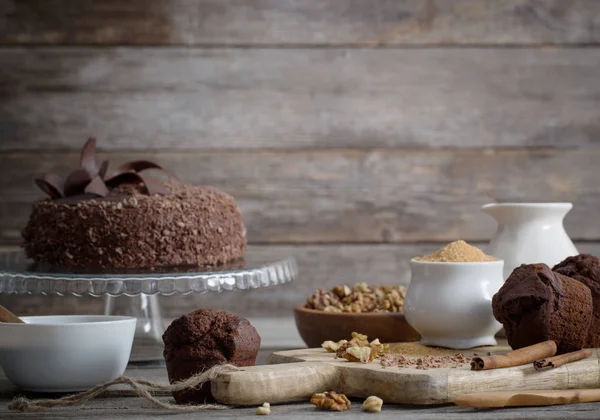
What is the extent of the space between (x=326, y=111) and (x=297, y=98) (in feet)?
0.26

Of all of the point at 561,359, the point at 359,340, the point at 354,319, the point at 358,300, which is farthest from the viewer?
the point at 358,300

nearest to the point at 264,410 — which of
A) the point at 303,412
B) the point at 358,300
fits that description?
the point at 303,412

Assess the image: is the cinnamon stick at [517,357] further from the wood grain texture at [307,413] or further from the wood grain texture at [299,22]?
the wood grain texture at [299,22]

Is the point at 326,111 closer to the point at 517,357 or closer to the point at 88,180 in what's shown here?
the point at 88,180

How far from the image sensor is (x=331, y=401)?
1.02 m

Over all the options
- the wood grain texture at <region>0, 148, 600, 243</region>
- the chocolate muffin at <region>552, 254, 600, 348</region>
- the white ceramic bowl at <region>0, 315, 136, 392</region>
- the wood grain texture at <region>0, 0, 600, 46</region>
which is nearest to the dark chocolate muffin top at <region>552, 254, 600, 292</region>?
the chocolate muffin at <region>552, 254, 600, 348</region>

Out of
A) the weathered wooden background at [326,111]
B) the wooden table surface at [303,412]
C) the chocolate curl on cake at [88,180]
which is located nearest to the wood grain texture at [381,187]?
the weathered wooden background at [326,111]

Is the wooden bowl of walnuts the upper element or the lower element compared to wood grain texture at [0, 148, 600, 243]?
lower

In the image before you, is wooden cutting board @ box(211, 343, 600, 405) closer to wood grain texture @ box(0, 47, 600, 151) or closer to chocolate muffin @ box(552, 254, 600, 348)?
chocolate muffin @ box(552, 254, 600, 348)

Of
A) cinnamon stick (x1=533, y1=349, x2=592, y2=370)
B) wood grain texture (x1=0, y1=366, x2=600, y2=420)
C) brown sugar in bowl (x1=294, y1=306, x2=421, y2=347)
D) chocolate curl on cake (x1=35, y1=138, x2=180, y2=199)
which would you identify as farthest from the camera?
chocolate curl on cake (x1=35, y1=138, x2=180, y2=199)

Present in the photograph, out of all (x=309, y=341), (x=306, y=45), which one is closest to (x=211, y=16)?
(x=306, y=45)

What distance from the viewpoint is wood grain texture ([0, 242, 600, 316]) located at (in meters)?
2.14

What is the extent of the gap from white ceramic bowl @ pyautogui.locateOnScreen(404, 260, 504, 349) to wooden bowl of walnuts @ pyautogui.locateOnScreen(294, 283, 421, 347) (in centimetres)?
9

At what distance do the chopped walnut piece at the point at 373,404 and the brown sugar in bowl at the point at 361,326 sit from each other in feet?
1.16
